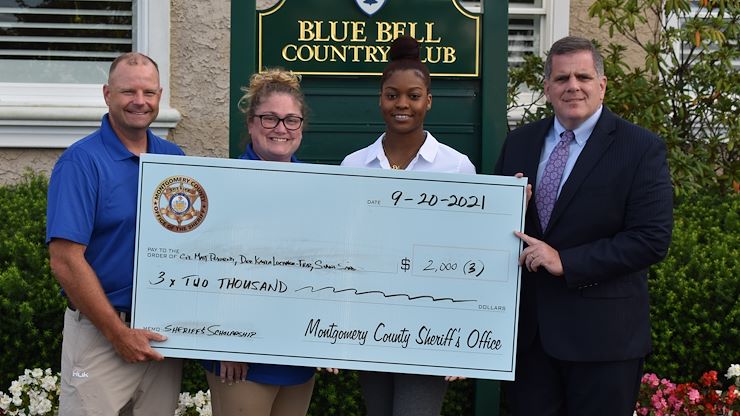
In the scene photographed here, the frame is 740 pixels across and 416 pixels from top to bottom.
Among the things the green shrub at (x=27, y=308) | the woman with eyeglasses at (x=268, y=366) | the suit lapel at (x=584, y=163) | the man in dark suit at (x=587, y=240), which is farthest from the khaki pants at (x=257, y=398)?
the green shrub at (x=27, y=308)

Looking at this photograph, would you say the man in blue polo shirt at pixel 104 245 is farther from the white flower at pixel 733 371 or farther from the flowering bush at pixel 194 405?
the white flower at pixel 733 371

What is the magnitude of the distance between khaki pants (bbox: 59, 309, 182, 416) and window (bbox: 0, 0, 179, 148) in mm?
3469

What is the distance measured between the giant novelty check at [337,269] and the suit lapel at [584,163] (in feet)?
0.43

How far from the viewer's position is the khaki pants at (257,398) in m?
3.38

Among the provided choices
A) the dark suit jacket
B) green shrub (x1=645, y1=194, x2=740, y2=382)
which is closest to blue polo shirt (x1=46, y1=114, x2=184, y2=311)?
the dark suit jacket

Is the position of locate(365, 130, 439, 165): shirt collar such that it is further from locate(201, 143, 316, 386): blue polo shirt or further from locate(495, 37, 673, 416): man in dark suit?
locate(201, 143, 316, 386): blue polo shirt

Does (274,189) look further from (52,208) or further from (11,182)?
(11,182)

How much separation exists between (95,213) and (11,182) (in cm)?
382

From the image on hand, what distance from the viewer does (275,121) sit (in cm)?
339

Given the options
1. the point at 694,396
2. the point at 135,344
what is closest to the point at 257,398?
the point at 135,344

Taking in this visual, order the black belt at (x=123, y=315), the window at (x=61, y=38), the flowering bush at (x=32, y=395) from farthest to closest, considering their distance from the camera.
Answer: the window at (x=61, y=38)
the flowering bush at (x=32, y=395)
the black belt at (x=123, y=315)

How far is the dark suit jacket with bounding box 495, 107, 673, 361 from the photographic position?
330 cm

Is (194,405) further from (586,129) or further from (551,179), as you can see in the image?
(586,129)

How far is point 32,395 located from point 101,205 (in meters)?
1.57
